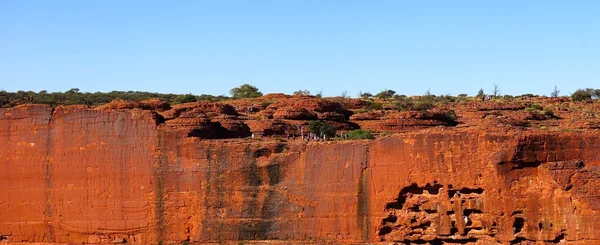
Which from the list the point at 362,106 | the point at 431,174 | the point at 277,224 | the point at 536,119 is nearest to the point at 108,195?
the point at 277,224

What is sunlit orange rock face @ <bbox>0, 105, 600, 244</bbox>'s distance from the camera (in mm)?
26984

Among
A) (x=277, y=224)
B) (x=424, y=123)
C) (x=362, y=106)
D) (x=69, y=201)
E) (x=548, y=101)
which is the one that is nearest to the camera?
(x=277, y=224)

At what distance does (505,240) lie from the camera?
2709 cm

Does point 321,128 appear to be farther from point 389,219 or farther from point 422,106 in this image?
point 422,106

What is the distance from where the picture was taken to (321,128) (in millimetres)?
42344

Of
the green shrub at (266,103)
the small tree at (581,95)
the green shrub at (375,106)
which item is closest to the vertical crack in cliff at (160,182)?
the green shrub at (266,103)

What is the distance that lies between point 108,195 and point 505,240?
11.9 m

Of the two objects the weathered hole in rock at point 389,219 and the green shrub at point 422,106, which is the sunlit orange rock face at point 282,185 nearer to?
the weathered hole in rock at point 389,219

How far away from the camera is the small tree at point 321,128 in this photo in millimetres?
41938

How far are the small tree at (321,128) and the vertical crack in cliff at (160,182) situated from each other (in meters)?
11.8

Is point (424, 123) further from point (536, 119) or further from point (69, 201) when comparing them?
point (69, 201)

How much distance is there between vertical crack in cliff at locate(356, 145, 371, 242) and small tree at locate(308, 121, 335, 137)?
40.9ft

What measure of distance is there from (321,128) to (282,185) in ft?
42.3

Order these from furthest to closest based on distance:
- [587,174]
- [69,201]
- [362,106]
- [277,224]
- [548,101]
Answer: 1. [548,101]
2. [362,106]
3. [69,201]
4. [277,224]
5. [587,174]
